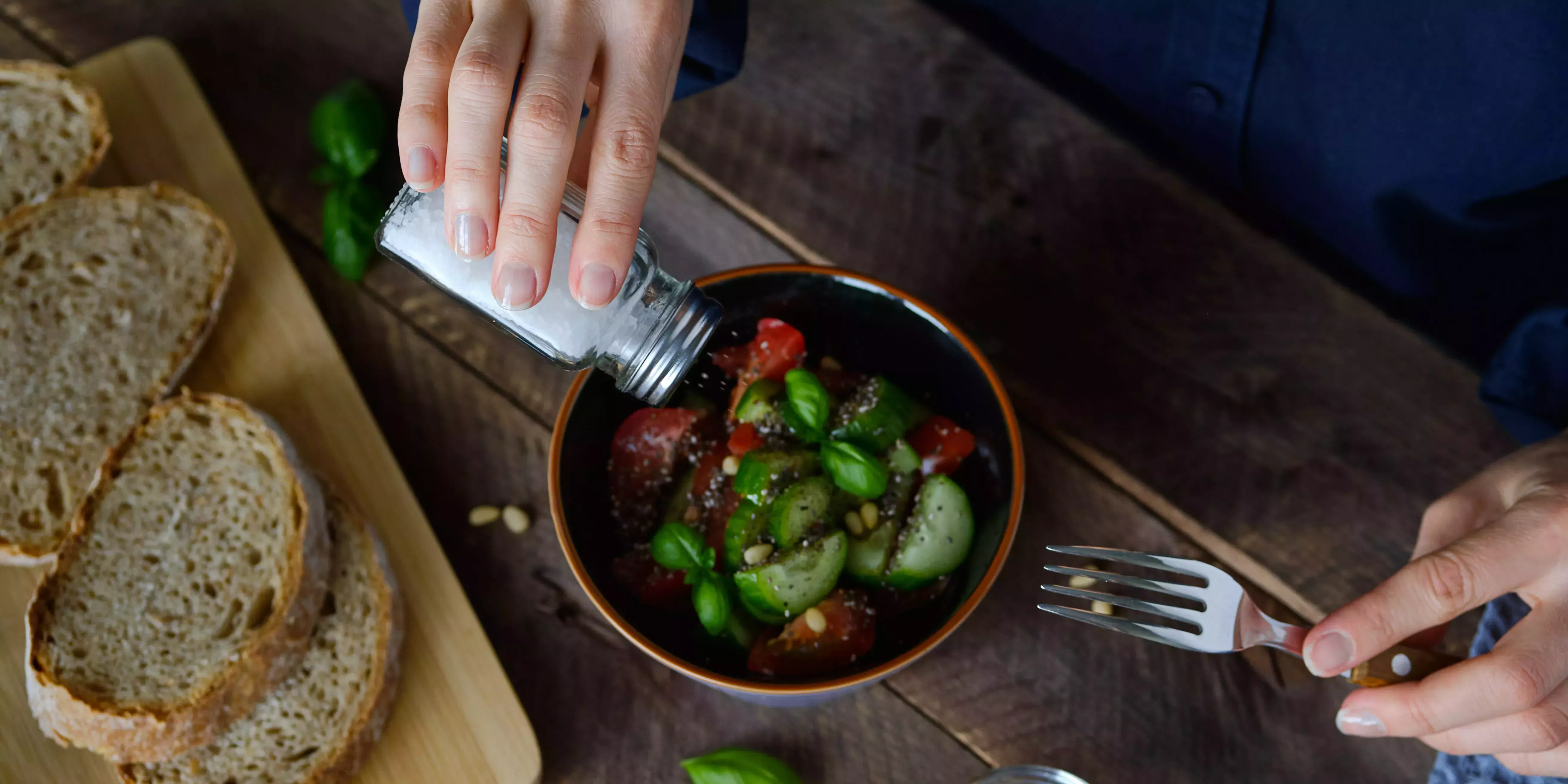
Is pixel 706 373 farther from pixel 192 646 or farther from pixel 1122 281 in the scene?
pixel 192 646

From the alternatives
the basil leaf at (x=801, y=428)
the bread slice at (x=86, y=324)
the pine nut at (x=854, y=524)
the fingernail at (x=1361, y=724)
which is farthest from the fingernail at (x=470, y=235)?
the fingernail at (x=1361, y=724)

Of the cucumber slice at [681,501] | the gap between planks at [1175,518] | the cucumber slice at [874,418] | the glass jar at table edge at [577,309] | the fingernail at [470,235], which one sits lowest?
the gap between planks at [1175,518]

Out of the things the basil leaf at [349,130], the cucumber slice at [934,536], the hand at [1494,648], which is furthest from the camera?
the basil leaf at [349,130]

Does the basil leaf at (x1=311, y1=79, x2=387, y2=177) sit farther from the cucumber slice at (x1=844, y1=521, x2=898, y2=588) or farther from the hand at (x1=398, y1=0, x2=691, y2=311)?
the cucumber slice at (x1=844, y1=521, x2=898, y2=588)

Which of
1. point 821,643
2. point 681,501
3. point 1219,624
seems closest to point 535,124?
point 681,501

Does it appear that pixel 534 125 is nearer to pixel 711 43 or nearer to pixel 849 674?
pixel 711 43

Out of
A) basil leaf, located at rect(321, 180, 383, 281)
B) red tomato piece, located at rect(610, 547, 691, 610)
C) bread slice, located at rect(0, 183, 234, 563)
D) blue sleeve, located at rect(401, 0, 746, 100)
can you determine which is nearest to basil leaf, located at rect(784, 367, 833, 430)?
red tomato piece, located at rect(610, 547, 691, 610)

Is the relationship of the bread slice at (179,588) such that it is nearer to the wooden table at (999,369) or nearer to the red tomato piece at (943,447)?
the wooden table at (999,369)
